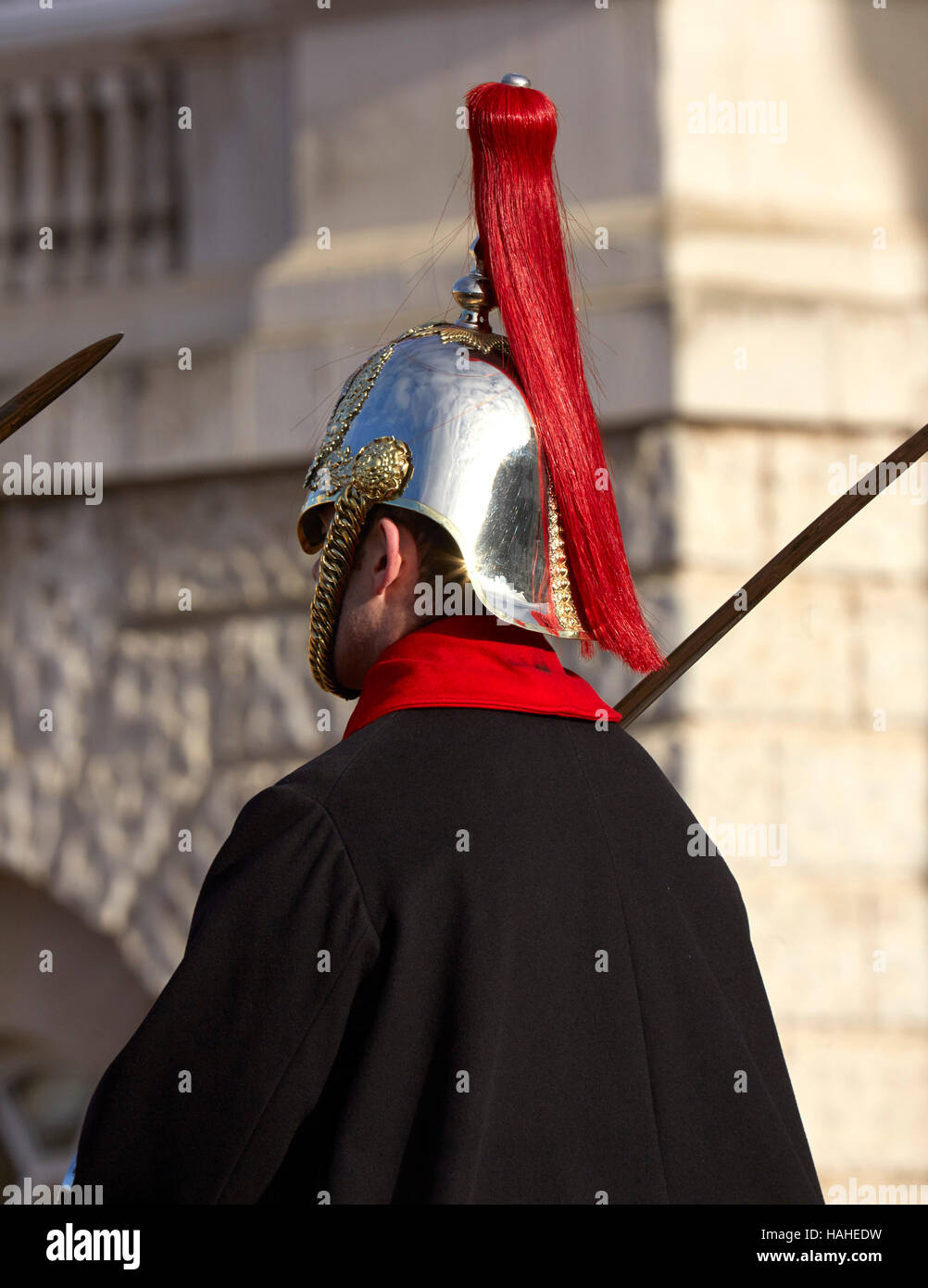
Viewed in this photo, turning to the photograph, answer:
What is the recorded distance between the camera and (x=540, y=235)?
2.27 m

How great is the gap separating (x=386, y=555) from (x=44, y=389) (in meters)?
0.51

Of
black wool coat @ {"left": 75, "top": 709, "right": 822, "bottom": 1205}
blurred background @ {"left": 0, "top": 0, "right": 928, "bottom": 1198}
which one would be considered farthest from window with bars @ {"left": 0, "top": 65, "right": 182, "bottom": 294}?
black wool coat @ {"left": 75, "top": 709, "right": 822, "bottom": 1205}

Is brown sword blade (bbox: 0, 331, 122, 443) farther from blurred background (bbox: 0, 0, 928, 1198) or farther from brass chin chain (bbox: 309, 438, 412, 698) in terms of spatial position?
blurred background (bbox: 0, 0, 928, 1198)

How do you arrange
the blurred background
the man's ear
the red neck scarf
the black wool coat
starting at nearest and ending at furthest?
the black wool coat → the red neck scarf → the man's ear → the blurred background

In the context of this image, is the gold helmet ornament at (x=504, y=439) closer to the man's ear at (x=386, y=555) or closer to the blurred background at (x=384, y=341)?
the man's ear at (x=386, y=555)

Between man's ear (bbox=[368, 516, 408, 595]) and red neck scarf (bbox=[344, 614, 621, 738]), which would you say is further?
man's ear (bbox=[368, 516, 408, 595])

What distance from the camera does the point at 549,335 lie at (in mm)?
2207

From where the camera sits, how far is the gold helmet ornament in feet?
6.99

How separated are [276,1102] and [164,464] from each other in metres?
3.34

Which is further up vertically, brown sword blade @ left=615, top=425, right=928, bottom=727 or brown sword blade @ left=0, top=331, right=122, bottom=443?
brown sword blade @ left=0, top=331, right=122, bottom=443

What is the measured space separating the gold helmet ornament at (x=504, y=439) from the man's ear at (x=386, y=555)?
3 centimetres

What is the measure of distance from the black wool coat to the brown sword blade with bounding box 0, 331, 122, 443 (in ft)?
2.15

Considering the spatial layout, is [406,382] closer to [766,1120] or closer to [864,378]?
[766,1120]

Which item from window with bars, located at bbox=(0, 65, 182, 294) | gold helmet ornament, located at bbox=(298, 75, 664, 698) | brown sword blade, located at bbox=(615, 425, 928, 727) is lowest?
brown sword blade, located at bbox=(615, 425, 928, 727)
